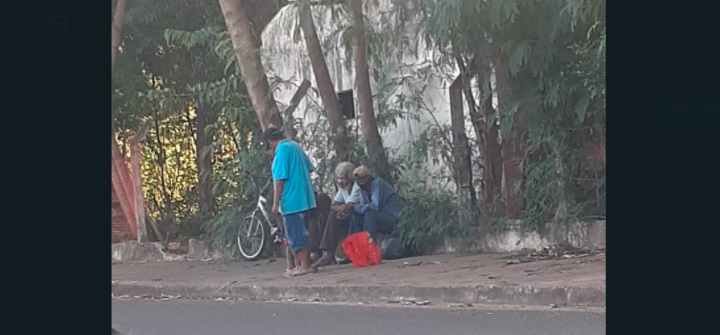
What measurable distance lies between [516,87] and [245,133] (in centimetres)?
389

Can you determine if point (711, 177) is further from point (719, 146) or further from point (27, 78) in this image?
point (27, 78)

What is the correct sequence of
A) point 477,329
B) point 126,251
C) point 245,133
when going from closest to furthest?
point 477,329, point 245,133, point 126,251

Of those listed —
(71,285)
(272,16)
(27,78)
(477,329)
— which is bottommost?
(477,329)

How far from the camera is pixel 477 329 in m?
7.04

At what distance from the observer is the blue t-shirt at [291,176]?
9750 millimetres

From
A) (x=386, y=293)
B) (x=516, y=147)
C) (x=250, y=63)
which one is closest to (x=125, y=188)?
(x=250, y=63)

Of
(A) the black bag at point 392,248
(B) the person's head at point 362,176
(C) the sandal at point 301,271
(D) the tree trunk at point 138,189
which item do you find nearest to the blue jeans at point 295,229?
(C) the sandal at point 301,271

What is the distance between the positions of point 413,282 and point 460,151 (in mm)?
2763

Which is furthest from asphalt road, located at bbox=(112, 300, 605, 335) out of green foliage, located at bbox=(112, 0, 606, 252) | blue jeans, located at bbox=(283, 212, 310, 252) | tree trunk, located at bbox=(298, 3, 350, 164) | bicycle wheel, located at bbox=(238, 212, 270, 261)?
tree trunk, located at bbox=(298, 3, 350, 164)

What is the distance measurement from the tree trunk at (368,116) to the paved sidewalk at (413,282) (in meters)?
1.27

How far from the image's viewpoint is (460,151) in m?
11.4

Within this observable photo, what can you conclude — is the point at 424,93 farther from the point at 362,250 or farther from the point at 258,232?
the point at 258,232

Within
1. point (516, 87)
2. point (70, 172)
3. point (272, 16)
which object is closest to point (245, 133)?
point (272, 16)

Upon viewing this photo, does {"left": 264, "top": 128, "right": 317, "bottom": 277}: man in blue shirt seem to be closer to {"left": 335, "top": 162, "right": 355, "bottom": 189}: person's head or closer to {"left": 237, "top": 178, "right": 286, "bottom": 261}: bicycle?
{"left": 335, "top": 162, "right": 355, "bottom": 189}: person's head
